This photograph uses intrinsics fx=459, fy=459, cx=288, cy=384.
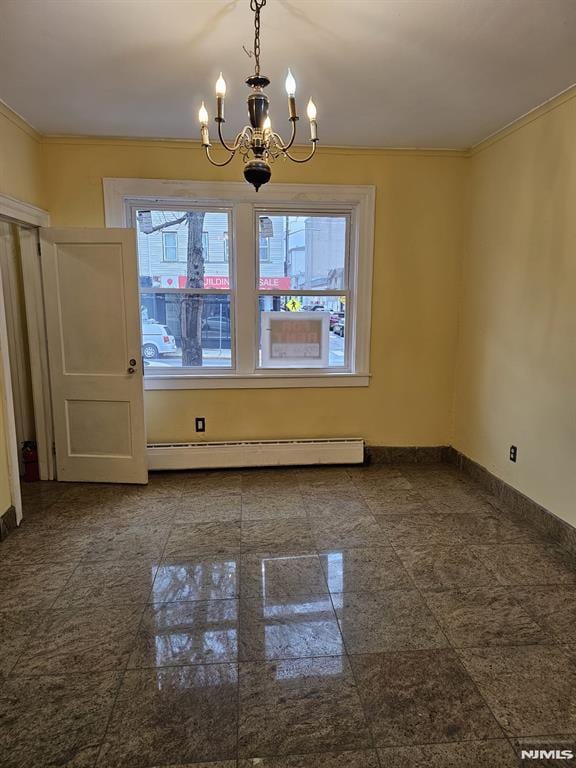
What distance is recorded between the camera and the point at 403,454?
13.8 feet

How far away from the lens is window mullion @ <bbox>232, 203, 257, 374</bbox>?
12.4 feet

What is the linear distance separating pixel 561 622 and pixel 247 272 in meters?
3.12

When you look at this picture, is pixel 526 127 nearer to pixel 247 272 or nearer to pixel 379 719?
pixel 247 272

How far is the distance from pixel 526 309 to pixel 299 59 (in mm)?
2084

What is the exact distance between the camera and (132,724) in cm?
158

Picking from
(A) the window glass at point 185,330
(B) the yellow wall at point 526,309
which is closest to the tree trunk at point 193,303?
(A) the window glass at point 185,330

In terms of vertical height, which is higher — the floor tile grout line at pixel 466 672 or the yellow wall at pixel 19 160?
the yellow wall at pixel 19 160

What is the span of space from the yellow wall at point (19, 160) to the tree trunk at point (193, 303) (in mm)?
1144

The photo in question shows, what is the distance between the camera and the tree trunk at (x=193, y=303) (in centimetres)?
384

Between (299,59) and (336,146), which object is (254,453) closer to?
(336,146)

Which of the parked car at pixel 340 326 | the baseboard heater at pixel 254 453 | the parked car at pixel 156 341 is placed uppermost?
the parked car at pixel 340 326

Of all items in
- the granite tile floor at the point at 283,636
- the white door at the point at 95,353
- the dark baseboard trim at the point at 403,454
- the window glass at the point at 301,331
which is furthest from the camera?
the dark baseboard trim at the point at 403,454

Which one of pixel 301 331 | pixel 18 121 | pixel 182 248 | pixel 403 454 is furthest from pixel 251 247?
pixel 403 454

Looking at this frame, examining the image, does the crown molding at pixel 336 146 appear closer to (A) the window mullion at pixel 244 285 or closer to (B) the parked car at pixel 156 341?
(A) the window mullion at pixel 244 285
